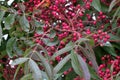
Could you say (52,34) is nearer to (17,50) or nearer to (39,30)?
(39,30)

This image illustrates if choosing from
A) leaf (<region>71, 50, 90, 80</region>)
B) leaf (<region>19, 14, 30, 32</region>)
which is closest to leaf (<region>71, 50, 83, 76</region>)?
leaf (<region>71, 50, 90, 80</region>)

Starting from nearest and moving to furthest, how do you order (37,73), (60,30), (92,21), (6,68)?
1. (37,73)
2. (60,30)
3. (92,21)
4. (6,68)

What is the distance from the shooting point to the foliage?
0.89 meters

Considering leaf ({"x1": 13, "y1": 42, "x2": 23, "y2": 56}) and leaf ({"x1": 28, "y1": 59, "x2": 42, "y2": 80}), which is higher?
leaf ({"x1": 28, "y1": 59, "x2": 42, "y2": 80})

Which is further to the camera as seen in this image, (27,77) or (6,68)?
(6,68)

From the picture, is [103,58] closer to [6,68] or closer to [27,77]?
[27,77]

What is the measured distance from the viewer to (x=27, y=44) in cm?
109

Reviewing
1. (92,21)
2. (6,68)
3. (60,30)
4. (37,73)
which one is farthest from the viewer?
(6,68)

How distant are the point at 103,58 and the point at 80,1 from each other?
242 millimetres

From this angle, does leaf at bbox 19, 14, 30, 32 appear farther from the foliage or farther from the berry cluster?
the berry cluster

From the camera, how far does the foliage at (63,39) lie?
35.2 inches

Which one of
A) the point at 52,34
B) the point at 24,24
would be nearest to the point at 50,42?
the point at 52,34

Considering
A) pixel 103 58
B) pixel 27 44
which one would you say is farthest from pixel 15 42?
pixel 103 58

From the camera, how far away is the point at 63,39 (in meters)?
0.98
